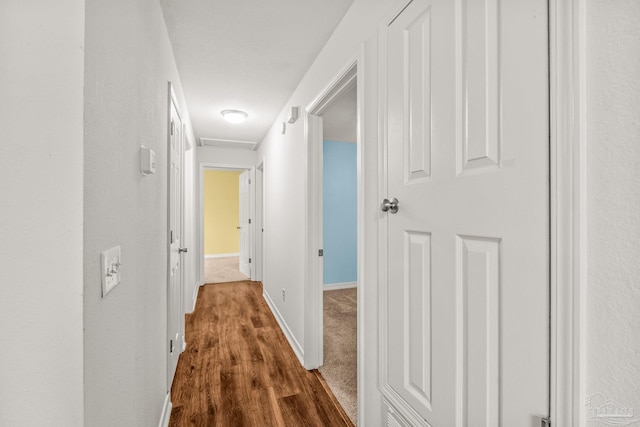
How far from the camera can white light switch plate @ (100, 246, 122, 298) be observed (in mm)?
763

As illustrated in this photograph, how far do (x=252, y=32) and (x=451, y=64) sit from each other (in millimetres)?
1385

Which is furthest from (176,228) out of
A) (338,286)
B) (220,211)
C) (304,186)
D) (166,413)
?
(220,211)

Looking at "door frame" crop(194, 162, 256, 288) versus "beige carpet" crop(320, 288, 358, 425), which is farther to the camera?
"door frame" crop(194, 162, 256, 288)

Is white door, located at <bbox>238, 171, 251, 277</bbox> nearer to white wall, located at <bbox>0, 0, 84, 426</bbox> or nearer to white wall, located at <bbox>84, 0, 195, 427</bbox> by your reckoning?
white wall, located at <bbox>84, 0, 195, 427</bbox>

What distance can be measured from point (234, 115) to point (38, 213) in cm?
274

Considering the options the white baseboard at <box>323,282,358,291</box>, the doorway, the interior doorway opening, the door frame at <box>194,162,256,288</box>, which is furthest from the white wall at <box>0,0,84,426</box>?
the doorway

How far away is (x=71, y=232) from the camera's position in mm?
619

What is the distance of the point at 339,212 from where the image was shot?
15.1 feet

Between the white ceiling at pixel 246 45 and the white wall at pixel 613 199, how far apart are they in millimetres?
1321

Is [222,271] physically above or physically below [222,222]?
below

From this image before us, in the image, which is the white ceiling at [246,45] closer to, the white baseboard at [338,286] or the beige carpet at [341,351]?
the beige carpet at [341,351]

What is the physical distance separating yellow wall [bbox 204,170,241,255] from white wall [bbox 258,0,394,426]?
3.18 metres

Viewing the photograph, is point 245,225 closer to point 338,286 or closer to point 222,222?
point 338,286

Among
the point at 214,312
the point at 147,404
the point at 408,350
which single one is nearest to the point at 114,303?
the point at 147,404
